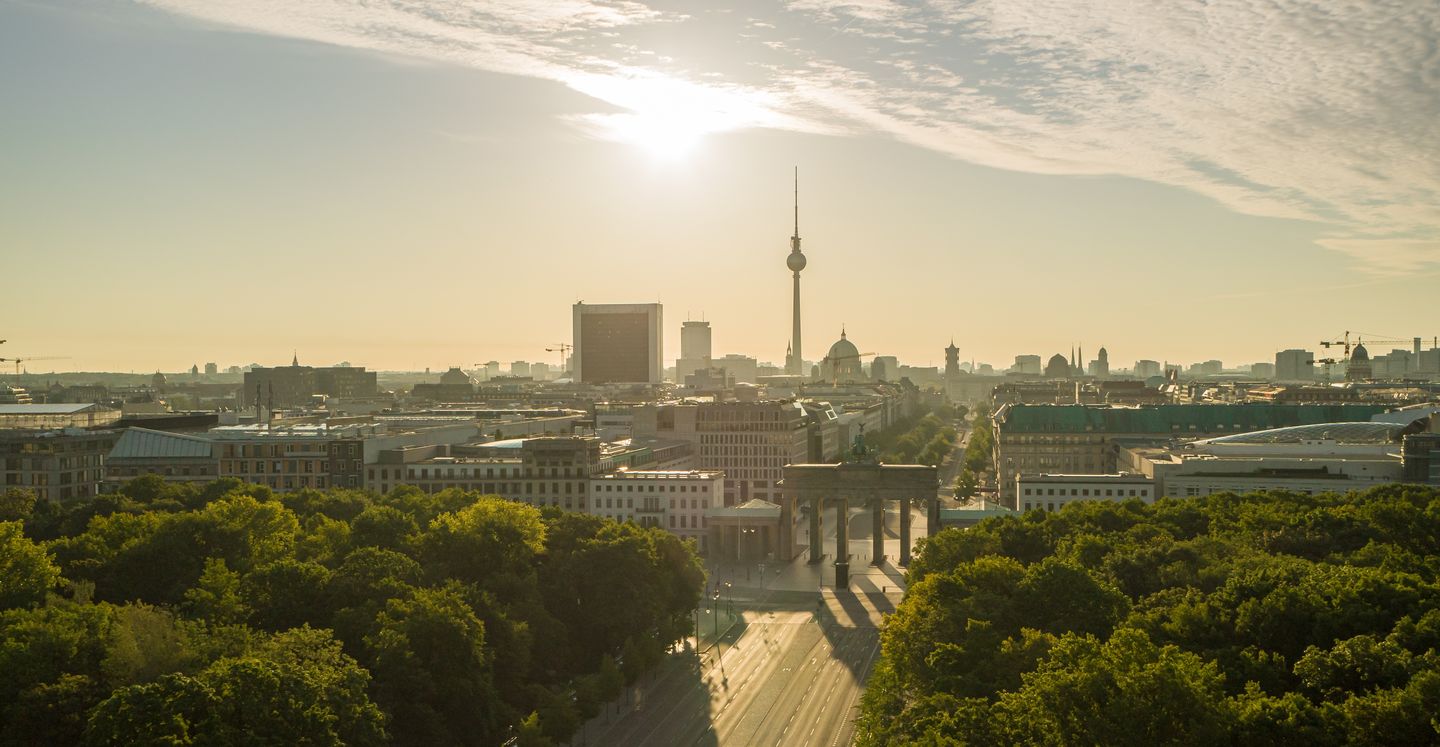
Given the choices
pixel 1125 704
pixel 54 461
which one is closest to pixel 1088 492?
pixel 1125 704

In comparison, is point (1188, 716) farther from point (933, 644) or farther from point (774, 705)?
point (774, 705)

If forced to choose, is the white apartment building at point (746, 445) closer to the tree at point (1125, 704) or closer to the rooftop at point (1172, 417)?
the rooftop at point (1172, 417)

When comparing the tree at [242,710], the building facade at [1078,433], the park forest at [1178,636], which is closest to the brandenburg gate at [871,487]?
the park forest at [1178,636]

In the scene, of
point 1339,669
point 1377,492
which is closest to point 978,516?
point 1377,492

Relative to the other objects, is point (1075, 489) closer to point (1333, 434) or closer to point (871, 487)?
point (871, 487)

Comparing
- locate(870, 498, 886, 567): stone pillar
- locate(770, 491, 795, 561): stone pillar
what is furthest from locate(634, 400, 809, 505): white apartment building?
locate(870, 498, 886, 567): stone pillar

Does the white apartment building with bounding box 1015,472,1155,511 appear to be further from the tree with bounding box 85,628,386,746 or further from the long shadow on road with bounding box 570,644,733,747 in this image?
the tree with bounding box 85,628,386,746
